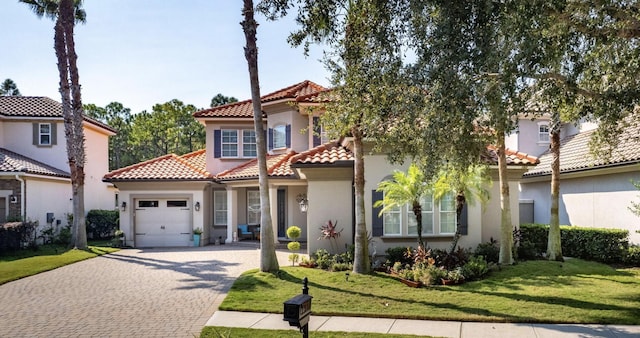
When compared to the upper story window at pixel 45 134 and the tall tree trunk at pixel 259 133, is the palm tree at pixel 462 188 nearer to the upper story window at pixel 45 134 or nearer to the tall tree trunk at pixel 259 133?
the tall tree trunk at pixel 259 133

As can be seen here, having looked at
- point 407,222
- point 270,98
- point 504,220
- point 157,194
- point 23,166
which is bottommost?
point 407,222

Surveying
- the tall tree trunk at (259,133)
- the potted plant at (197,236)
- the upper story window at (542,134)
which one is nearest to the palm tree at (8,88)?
the potted plant at (197,236)

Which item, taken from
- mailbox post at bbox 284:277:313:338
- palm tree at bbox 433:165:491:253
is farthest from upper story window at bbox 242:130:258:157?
mailbox post at bbox 284:277:313:338

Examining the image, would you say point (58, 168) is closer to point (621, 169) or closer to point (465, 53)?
point (465, 53)

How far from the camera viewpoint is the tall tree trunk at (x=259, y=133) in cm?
1298

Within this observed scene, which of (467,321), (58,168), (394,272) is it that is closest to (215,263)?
(394,272)

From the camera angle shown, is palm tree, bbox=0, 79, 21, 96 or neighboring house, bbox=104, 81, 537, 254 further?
palm tree, bbox=0, 79, 21, 96

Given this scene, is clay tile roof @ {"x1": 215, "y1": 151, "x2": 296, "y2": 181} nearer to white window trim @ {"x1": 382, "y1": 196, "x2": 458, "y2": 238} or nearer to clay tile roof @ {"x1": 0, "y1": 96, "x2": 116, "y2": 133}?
white window trim @ {"x1": 382, "y1": 196, "x2": 458, "y2": 238}

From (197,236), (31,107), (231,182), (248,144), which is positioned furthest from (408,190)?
(31,107)

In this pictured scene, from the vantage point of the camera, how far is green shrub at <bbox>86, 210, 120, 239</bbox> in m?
25.0

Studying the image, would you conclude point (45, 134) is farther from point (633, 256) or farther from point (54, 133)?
point (633, 256)

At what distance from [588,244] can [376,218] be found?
26.3 ft

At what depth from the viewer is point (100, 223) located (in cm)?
2516

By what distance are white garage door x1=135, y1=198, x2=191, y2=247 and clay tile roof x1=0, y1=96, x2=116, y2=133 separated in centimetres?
772
